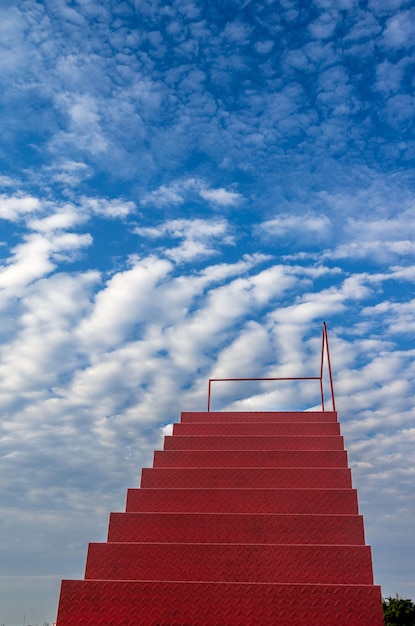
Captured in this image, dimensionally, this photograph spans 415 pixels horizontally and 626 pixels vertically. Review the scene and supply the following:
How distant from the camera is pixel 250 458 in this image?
951 cm

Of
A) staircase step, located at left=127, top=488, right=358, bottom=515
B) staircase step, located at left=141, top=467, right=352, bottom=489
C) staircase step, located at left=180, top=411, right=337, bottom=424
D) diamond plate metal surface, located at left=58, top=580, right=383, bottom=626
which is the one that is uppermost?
staircase step, located at left=180, top=411, right=337, bottom=424

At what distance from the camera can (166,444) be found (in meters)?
10.0

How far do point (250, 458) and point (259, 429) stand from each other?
1.05 m

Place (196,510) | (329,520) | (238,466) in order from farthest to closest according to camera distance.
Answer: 1. (238,466)
2. (196,510)
3. (329,520)

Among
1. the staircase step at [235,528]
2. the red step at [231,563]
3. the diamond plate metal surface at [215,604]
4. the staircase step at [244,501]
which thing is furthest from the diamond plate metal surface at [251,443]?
the diamond plate metal surface at [215,604]

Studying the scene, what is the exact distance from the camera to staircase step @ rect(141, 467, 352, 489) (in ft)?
29.0

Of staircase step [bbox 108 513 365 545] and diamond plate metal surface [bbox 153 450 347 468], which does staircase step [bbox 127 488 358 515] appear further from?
diamond plate metal surface [bbox 153 450 347 468]

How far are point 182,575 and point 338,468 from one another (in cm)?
288

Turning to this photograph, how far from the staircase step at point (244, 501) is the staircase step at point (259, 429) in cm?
175

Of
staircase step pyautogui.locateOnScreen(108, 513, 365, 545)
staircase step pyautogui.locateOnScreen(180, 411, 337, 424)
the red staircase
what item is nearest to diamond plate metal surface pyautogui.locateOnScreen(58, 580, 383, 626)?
the red staircase

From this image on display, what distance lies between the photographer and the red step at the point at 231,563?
7.23m

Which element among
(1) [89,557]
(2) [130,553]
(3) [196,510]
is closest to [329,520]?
(3) [196,510]

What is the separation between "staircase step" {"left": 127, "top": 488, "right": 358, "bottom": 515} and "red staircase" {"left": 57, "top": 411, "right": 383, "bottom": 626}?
0.01 metres

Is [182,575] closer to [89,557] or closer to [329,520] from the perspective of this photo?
[89,557]
